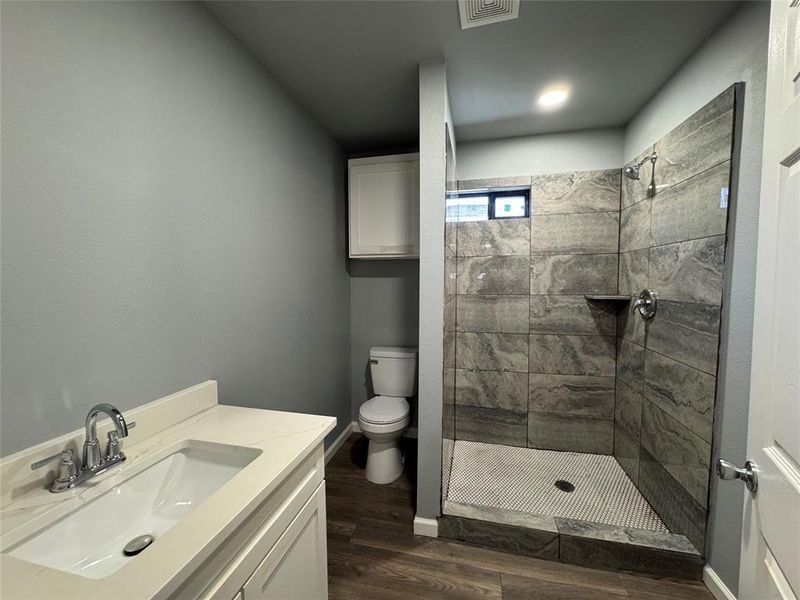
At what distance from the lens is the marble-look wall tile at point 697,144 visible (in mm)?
1281

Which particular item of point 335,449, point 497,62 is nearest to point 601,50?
point 497,62

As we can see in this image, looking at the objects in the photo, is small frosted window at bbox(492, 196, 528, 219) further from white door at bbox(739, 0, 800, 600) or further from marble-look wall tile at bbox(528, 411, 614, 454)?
white door at bbox(739, 0, 800, 600)

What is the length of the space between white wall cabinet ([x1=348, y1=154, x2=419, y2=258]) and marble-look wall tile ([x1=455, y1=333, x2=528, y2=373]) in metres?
0.83

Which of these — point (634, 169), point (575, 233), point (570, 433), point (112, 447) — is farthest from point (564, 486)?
point (112, 447)

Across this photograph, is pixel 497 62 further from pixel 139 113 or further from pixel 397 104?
pixel 139 113

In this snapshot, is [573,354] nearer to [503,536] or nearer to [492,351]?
[492,351]

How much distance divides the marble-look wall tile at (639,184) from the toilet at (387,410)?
1.83 metres

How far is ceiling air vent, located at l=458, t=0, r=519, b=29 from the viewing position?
121 cm

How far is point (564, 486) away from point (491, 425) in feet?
2.06

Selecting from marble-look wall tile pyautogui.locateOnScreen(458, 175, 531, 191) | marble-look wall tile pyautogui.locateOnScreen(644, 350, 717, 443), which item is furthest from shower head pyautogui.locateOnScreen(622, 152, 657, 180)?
marble-look wall tile pyautogui.locateOnScreen(644, 350, 717, 443)

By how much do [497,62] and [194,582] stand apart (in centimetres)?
218

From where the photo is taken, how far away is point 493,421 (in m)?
2.45

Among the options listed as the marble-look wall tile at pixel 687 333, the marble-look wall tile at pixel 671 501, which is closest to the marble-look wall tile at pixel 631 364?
the marble-look wall tile at pixel 687 333

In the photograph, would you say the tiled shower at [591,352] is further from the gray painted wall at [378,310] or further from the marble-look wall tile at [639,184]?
the gray painted wall at [378,310]
